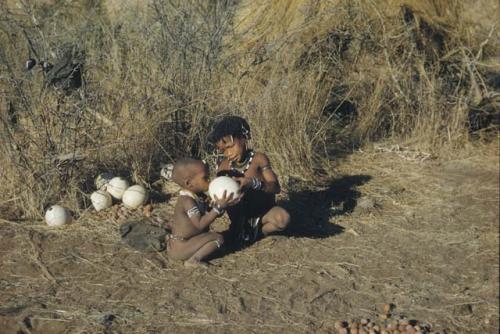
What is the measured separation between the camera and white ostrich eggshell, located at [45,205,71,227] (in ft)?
16.2

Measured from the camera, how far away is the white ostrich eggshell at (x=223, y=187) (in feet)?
13.2

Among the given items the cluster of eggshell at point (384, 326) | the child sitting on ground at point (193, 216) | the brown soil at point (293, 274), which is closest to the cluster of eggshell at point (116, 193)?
the brown soil at point (293, 274)

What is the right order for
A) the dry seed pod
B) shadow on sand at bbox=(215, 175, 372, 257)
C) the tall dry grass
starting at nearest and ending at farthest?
the dry seed pod
shadow on sand at bbox=(215, 175, 372, 257)
the tall dry grass

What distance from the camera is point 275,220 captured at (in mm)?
4523

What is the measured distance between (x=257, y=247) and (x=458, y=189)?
2094mm

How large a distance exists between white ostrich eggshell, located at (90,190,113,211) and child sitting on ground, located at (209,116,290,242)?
46.1 inches

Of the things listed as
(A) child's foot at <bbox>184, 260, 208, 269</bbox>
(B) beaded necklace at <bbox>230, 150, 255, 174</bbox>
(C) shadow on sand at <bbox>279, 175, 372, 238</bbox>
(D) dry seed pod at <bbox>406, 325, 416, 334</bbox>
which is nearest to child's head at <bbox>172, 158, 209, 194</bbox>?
(B) beaded necklace at <bbox>230, 150, 255, 174</bbox>

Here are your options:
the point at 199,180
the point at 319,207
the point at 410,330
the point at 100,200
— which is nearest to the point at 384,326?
the point at 410,330

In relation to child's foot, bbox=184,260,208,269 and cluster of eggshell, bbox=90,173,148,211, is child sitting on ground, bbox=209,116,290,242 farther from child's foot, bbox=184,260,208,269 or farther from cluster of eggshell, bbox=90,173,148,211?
cluster of eggshell, bbox=90,173,148,211

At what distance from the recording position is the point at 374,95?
Result: 7.02 meters

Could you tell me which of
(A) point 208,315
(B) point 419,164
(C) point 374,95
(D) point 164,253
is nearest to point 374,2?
(C) point 374,95

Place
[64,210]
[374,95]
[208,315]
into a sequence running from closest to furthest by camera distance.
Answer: [208,315] → [64,210] → [374,95]

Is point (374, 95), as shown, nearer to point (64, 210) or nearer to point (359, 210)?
point (359, 210)

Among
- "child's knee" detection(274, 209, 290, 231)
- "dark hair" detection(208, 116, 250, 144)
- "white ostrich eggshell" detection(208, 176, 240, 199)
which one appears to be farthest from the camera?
"child's knee" detection(274, 209, 290, 231)
